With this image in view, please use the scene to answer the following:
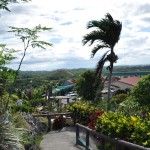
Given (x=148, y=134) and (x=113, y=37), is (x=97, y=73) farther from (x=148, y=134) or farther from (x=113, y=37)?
(x=148, y=134)

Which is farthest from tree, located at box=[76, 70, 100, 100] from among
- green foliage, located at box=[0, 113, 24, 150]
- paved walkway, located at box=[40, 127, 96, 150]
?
green foliage, located at box=[0, 113, 24, 150]

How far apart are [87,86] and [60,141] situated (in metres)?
19.2

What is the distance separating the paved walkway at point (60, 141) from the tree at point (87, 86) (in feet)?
54.2

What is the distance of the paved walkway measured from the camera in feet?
36.1

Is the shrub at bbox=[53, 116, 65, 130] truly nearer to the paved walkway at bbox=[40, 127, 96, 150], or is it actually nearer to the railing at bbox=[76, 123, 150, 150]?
the paved walkway at bbox=[40, 127, 96, 150]

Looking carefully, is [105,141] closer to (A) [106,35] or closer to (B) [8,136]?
(B) [8,136]

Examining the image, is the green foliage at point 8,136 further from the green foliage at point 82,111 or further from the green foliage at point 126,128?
the green foliage at point 82,111

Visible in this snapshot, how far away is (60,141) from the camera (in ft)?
39.4

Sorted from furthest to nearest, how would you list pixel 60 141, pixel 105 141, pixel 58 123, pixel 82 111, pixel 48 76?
pixel 48 76 < pixel 58 123 < pixel 82 111 < pixel 60 141 < pixel 105 141

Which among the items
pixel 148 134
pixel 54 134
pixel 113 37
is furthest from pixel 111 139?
pixel 113 37

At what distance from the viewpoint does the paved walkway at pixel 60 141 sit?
36.1ft

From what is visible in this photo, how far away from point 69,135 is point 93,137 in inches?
132

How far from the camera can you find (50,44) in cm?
797

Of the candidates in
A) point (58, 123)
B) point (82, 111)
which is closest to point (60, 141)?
point (82, 111)
